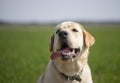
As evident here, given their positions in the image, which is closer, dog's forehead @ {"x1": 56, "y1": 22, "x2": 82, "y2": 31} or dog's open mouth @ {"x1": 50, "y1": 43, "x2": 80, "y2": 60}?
dog's open mouth @ {"x1": 50, "y1": 43, "x2": 80, "y2": 60}

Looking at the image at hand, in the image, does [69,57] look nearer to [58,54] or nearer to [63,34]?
[58,54]

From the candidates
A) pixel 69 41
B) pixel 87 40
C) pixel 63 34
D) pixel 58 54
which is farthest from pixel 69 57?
pixel 87 40

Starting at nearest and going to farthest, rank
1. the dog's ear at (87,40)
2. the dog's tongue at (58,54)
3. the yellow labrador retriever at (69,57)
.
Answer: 1. the dog's tongue at (58,54)
2. the yellow labrador retriever at (69,57)
3. the dog's ear at (87,40)

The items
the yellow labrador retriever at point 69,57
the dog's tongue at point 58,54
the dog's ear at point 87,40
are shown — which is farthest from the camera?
the dog's ear at point 87,40

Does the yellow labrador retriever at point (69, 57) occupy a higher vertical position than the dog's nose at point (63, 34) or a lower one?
lower

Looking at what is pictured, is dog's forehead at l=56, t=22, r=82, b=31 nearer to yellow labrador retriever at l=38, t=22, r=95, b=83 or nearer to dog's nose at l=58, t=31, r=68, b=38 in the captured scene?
yellow labrador retriever at l=38, t=22, r=95, b=83

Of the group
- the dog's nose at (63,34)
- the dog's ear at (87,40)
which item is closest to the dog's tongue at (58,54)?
the dog's nose at (63,34)

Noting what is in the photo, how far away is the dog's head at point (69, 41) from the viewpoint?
7.57m

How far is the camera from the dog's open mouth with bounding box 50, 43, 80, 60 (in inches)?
295

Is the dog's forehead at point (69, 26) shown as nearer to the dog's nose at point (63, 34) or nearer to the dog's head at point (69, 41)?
the dog's head at point (69, 41)

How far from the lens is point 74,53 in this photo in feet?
25.1

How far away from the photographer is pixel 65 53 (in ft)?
24.7

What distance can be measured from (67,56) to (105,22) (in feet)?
486

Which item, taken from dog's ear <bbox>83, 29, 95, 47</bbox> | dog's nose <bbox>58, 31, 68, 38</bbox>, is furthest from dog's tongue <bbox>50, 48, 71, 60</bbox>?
dog's ear <bbox>83, 29, 95, 47</bbox>
